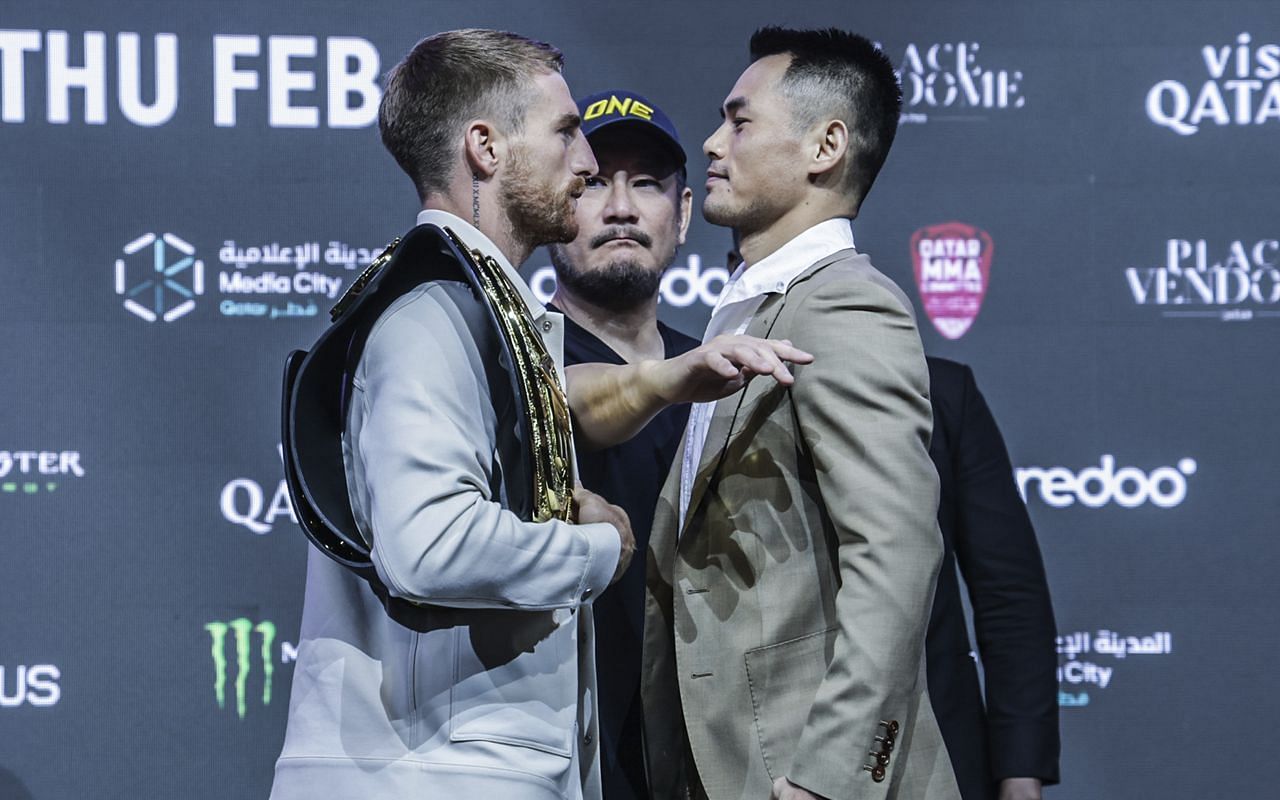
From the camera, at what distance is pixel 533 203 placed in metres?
1.75

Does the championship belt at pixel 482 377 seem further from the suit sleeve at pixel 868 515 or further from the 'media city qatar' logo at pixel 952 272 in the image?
the 'media city qatar' logo at pixel 952 272

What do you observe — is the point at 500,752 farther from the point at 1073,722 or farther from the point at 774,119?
the point at 1073,722

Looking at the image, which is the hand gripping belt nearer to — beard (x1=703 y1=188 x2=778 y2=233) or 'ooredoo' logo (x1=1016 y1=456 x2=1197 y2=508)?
beard (x1=703 y1=188 x2=778 y2=233)

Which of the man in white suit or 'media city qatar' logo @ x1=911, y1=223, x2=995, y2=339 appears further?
'media city qatar' logo @ x1=911, y1=223, x2=995, y2=339

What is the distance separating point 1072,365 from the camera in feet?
11.4

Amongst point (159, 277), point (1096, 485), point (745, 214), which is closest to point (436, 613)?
point (745, 214)

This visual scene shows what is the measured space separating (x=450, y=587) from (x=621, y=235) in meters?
1.44

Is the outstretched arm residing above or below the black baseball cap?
below

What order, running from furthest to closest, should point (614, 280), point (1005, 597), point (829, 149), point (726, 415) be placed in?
point (614, 280), point (1005, 597), point (829, 149), point (726, 415)

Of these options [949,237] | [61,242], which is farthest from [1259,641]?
[61,242]

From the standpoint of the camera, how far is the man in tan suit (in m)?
1.56

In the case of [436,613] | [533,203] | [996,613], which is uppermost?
[533,203]

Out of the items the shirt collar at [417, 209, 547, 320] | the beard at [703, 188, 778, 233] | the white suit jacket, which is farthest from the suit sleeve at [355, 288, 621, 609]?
the beard at [703, 188, 778, 233]

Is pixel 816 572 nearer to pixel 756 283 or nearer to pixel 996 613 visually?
pixel 756 283
